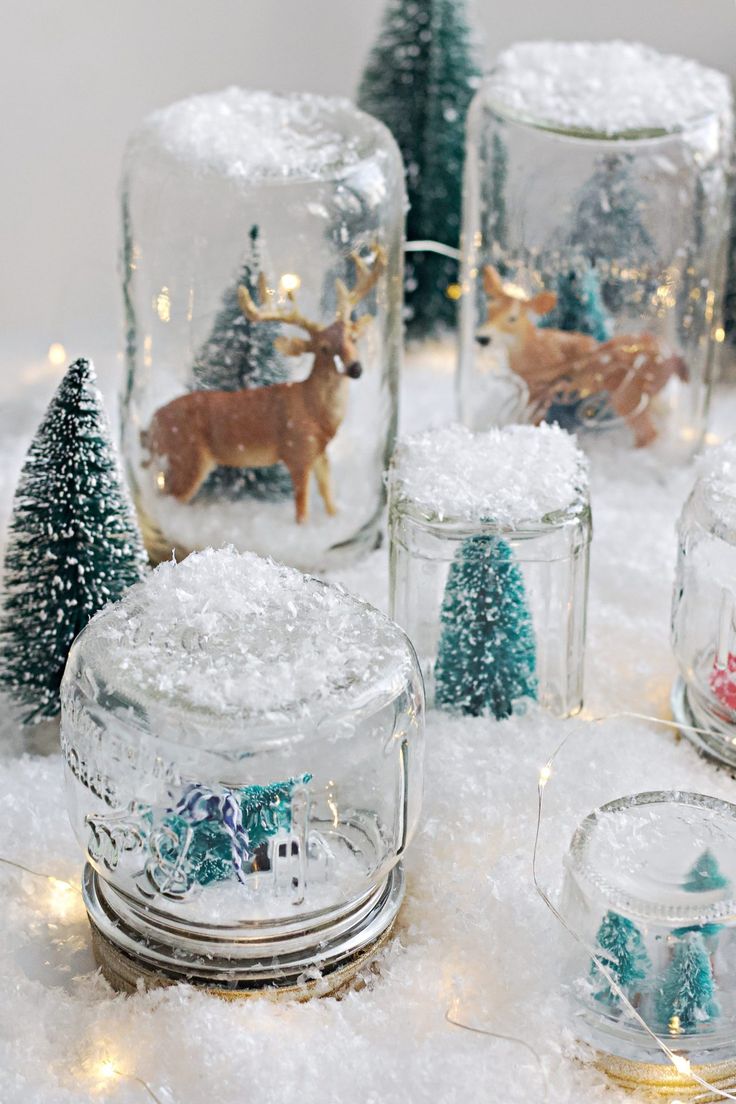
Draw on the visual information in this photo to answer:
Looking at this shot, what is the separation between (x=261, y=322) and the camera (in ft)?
4.74

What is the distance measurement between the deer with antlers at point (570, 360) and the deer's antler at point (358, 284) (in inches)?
9.6

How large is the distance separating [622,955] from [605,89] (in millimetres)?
996

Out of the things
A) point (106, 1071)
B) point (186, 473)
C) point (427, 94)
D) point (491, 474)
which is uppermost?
point (427, 94)

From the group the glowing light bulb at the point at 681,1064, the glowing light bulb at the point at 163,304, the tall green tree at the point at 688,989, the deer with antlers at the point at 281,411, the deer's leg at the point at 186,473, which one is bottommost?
the glowing light bulb at the point at 681,1064

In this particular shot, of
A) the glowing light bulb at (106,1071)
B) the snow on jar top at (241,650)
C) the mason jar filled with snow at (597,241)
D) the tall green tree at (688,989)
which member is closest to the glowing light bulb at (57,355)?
the mason jar filled with snow at (597,241)

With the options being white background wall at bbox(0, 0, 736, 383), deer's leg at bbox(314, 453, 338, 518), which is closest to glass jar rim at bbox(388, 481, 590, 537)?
deer's leg at bbox(314, 453, 338, 518)

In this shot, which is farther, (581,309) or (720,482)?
(581,309)

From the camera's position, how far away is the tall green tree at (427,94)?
196cm

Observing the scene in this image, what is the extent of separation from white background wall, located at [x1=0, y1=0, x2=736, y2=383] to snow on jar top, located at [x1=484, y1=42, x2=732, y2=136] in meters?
0.65

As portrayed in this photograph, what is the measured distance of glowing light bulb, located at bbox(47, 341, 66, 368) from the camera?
73.7 inches

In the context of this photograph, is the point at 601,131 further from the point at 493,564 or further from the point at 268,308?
the point at 493,564

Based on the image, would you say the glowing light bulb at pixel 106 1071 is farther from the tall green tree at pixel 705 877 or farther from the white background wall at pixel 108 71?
the white background wall at pixel 108 71

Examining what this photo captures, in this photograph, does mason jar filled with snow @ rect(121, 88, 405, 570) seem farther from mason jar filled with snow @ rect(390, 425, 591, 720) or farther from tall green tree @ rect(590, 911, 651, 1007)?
tall green tree @ rect(590, 911, 651, 1007)

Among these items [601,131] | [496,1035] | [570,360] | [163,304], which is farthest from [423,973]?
[601,131]
